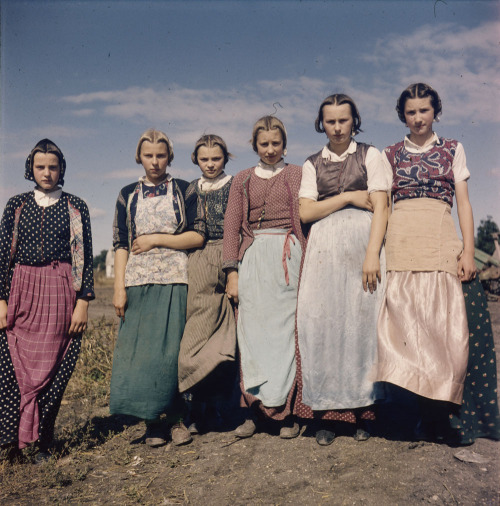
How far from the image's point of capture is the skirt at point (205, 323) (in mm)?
3613

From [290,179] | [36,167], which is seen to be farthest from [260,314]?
[36,167]

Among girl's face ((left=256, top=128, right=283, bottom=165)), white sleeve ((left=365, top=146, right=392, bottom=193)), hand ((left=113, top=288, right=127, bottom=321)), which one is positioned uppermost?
girl's face ((left=256, top=128, right=283, bottom=165))

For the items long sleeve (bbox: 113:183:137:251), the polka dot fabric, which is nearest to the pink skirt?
the polka dot fabric

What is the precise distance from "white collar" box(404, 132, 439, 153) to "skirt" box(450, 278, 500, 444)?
0.95 metres

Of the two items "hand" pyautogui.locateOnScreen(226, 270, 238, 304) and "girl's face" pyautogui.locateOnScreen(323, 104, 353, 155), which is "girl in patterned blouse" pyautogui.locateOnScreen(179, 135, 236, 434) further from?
"girl's face" pyautogui.locateOnScreen(323, 104, 353, 155)

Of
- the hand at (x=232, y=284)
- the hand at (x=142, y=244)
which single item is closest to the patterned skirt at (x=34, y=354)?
the hand at (x=142, y=244)

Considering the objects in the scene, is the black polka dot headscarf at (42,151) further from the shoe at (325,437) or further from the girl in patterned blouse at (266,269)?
the shoe at (325,437)

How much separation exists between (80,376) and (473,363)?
417cm

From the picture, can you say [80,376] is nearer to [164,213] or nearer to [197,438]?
[197,438]

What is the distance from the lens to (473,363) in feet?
10.8

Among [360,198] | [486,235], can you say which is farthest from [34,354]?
[486,235]

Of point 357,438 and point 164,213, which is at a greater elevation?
point 164,213

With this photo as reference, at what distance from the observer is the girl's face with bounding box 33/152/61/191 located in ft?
12.0

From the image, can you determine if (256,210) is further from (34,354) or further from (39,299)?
(34,354)
